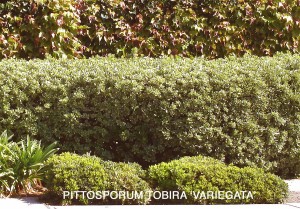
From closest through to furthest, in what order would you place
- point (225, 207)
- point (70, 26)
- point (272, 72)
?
point (225, 207)
point (272, 72)
point (70, 26)

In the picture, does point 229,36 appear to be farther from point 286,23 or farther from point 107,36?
point 107,36

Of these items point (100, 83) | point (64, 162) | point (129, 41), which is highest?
point (129, 41)

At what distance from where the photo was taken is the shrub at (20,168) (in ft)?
19.9

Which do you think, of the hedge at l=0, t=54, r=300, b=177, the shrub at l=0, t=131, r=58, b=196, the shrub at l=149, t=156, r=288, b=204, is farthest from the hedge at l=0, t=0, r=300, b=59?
the shrub at l=149, t=156, r=288, b=204

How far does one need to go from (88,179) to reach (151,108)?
151cm

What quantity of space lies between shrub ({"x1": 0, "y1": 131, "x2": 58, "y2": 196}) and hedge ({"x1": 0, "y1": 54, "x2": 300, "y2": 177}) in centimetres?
67

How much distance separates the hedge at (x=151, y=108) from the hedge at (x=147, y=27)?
Result: 134 cm

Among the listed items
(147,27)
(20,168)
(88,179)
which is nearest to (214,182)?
(88,179)

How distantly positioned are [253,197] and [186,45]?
4.03 metres

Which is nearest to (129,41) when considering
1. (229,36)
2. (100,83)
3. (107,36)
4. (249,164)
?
(107,36)

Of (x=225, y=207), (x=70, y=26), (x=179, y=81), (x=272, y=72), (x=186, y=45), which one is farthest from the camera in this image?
(x=186, y=45)

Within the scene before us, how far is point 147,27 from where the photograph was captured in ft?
31.1

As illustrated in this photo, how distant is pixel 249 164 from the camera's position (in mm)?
7266

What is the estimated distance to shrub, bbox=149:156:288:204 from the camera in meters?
5.99
